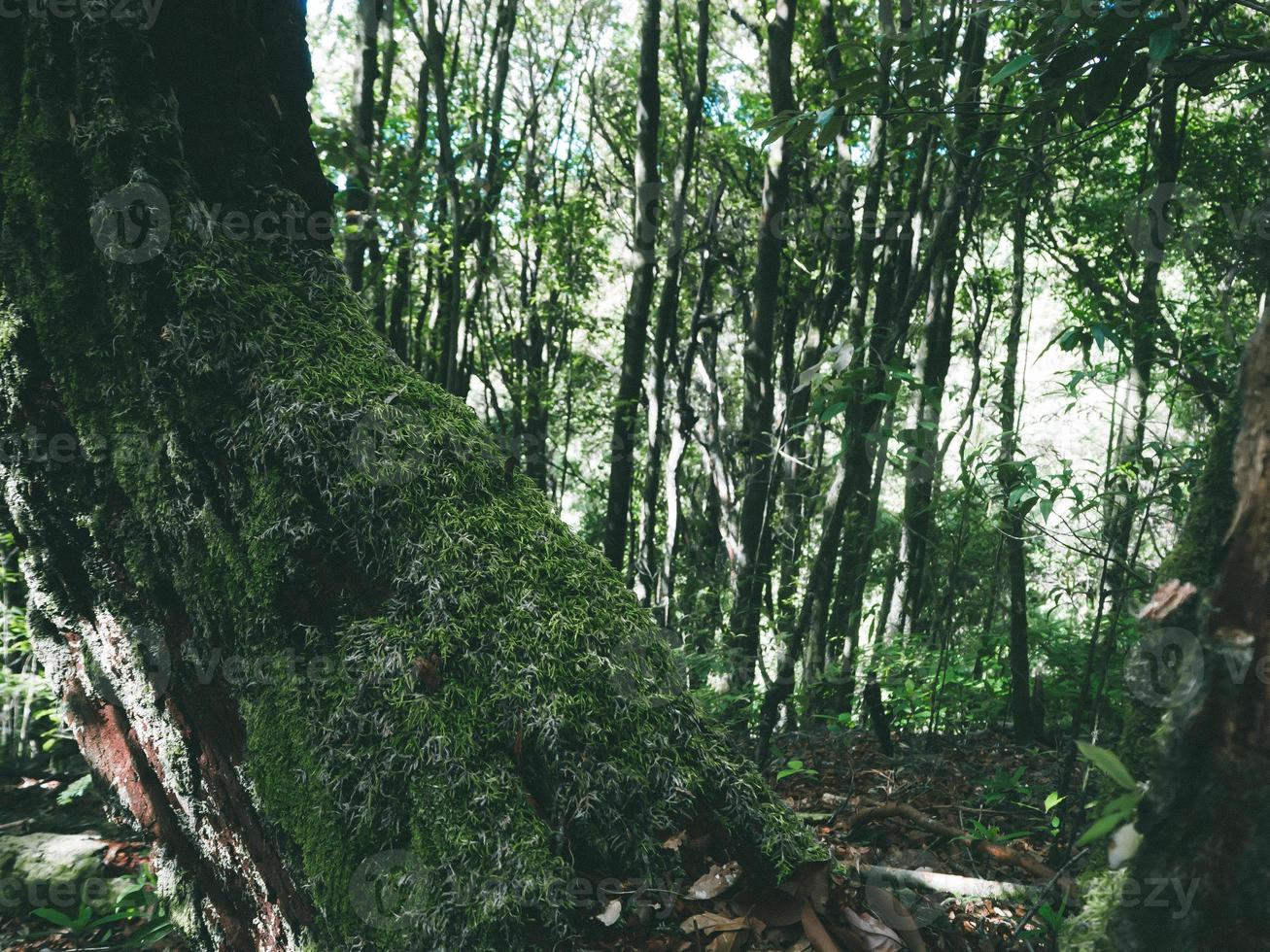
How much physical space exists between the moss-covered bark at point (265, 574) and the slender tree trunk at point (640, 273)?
4.89 m

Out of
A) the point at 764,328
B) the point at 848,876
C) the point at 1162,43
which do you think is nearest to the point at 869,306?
the point at 764,328

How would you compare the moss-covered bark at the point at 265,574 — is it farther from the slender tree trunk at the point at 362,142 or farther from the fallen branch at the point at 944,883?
the slender tree trunk at the point at 362,142

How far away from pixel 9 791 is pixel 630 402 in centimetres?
566

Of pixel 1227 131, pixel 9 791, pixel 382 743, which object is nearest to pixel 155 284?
pixel 382 743

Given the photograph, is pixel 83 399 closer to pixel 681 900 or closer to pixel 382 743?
pixel 382 743

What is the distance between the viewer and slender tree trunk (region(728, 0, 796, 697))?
6422mm

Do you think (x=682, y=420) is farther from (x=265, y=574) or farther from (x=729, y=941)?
(x=729, y=941)

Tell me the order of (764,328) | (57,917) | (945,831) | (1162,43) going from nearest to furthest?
(1162,43)
(945,831)
(57,917)
(764,328)

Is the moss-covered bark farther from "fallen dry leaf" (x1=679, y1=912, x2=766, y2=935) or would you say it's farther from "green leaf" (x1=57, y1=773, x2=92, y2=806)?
"green leaf" (x1=57, y1=773, x2=92, y2=806)

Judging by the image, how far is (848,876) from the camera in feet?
6.01

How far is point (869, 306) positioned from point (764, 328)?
79.4 inches

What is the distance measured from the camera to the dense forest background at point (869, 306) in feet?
9.30

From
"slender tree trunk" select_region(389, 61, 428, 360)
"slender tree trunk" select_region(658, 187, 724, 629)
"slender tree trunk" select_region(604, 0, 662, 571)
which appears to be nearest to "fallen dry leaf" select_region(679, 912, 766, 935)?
"slender tree trunk" select_region(604, 0, 662, 571)

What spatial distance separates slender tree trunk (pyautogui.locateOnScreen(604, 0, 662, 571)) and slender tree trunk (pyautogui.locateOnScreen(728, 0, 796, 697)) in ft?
3.37
